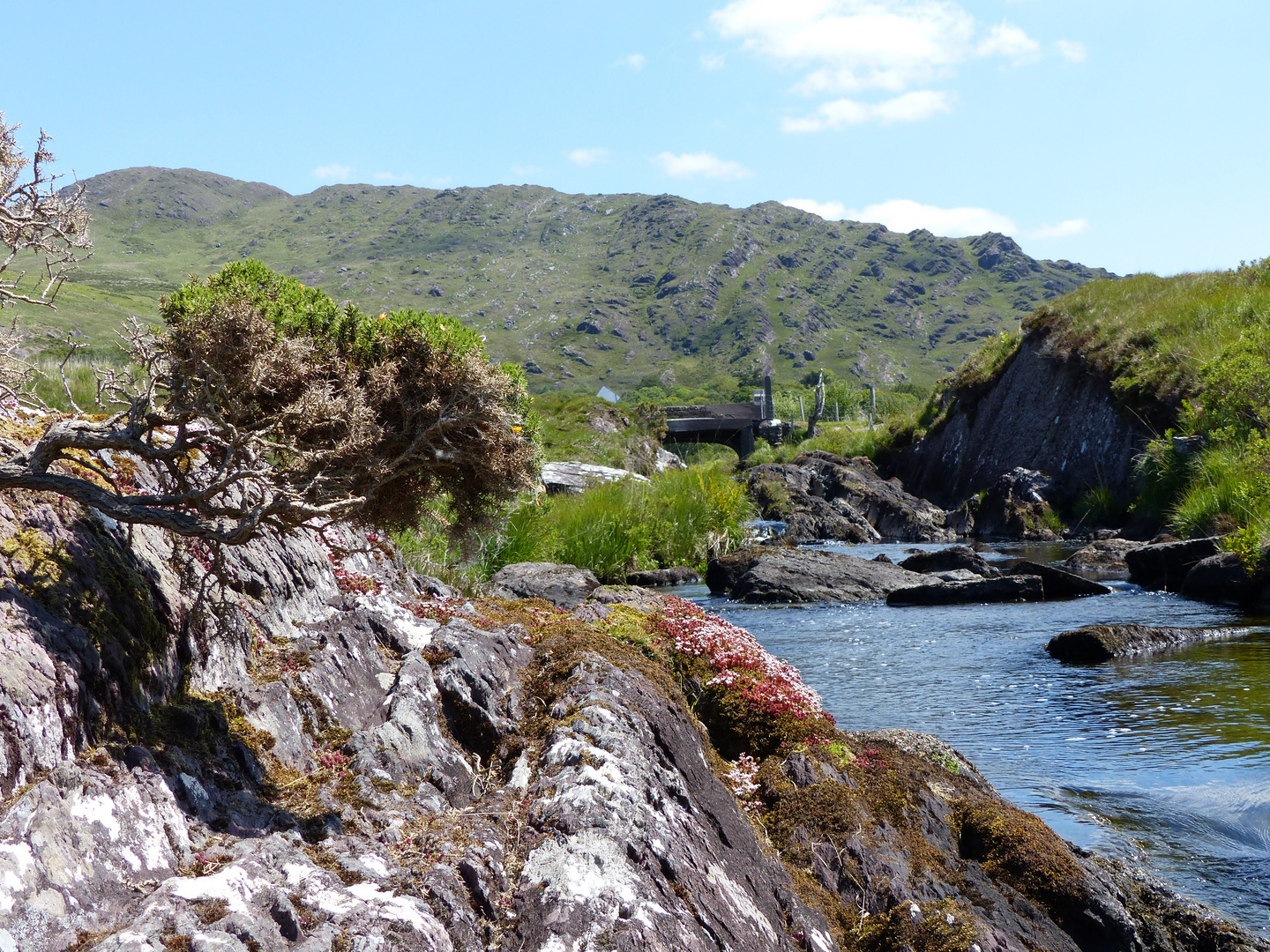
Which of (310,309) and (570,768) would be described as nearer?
(570,768)

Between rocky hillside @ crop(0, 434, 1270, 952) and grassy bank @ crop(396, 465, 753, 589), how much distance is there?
7440 millimetres

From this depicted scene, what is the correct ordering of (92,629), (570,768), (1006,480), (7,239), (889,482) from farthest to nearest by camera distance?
(889,482), (1006,480), (570,768), (7,239), (92,629)

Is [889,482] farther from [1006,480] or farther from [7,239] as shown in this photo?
[7,239]

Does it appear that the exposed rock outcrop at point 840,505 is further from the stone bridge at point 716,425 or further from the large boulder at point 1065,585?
the stone bridge at point 716,425

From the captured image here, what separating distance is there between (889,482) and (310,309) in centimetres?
3505

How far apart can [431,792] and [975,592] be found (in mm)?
16566

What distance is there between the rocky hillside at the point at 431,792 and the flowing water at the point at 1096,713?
1740mm

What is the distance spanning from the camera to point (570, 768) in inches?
155

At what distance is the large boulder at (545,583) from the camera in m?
13.9

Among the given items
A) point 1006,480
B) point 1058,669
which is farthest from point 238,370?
point 1006,480

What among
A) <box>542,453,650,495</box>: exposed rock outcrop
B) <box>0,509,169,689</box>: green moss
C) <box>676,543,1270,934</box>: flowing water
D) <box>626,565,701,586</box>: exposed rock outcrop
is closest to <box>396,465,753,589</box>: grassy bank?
<box>626,565,701,586</box>: exposed rock outcrop

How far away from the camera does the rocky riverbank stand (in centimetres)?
269

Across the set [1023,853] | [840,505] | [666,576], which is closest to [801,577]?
[666,576]

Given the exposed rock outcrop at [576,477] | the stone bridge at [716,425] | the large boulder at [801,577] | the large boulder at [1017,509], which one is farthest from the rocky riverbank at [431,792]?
the stone bridge at [716,425]
